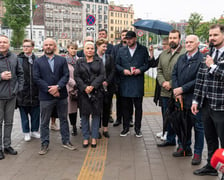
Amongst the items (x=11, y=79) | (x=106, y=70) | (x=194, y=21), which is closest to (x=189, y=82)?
(x=106, y=70)

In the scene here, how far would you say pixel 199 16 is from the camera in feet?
187

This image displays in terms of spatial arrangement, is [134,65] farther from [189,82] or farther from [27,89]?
[27,89]

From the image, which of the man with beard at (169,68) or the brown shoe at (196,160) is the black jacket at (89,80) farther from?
the brown shoe at (196,160)

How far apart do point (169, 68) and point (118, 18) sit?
120m

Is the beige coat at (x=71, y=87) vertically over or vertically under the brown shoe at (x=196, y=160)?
over

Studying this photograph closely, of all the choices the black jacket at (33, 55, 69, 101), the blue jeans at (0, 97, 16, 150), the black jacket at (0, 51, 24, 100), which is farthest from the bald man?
the blue jeans at (0, 97, 16, 150)

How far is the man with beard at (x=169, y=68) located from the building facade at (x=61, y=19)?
95648mm

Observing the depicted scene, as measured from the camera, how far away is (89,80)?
5520mm

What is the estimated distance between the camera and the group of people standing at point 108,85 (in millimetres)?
4164

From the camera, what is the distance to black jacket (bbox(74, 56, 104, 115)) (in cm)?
550

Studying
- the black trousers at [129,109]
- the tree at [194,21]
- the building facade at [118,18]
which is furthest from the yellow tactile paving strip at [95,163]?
the building facade at [118,18]

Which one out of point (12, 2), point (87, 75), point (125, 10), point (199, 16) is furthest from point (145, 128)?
point (125, 10)

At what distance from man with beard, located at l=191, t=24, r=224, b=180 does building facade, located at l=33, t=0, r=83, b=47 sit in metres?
97.1

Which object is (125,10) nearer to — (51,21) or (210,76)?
(51,21)
